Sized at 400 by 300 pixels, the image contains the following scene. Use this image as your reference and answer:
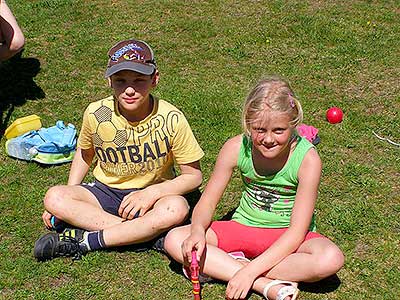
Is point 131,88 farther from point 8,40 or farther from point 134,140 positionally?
point 8,40

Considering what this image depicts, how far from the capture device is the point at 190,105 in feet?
18.6

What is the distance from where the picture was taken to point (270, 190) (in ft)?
11.9

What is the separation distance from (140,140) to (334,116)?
205cm

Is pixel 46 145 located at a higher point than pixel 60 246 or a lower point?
higher

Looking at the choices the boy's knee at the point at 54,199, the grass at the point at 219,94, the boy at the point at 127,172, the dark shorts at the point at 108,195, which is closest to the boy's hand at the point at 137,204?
the boy at the point at 127,172

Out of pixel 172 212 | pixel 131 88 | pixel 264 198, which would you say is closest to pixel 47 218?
pixel 172 212

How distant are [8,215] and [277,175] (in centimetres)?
185

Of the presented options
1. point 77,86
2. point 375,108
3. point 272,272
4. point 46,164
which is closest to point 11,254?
point 46,164

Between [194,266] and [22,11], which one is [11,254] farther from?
[22,11]

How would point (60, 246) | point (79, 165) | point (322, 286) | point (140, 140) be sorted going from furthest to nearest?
point (79, 165)
point (140, 140)
point (60, 246)
point (322, 286)

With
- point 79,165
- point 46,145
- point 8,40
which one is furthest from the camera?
point 8,40

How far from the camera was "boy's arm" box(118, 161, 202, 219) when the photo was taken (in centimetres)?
383

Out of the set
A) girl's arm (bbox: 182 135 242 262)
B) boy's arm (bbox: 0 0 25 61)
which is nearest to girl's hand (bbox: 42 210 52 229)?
girl's arm (bbox: 182 135 242 262)

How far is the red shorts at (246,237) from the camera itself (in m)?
3.62
